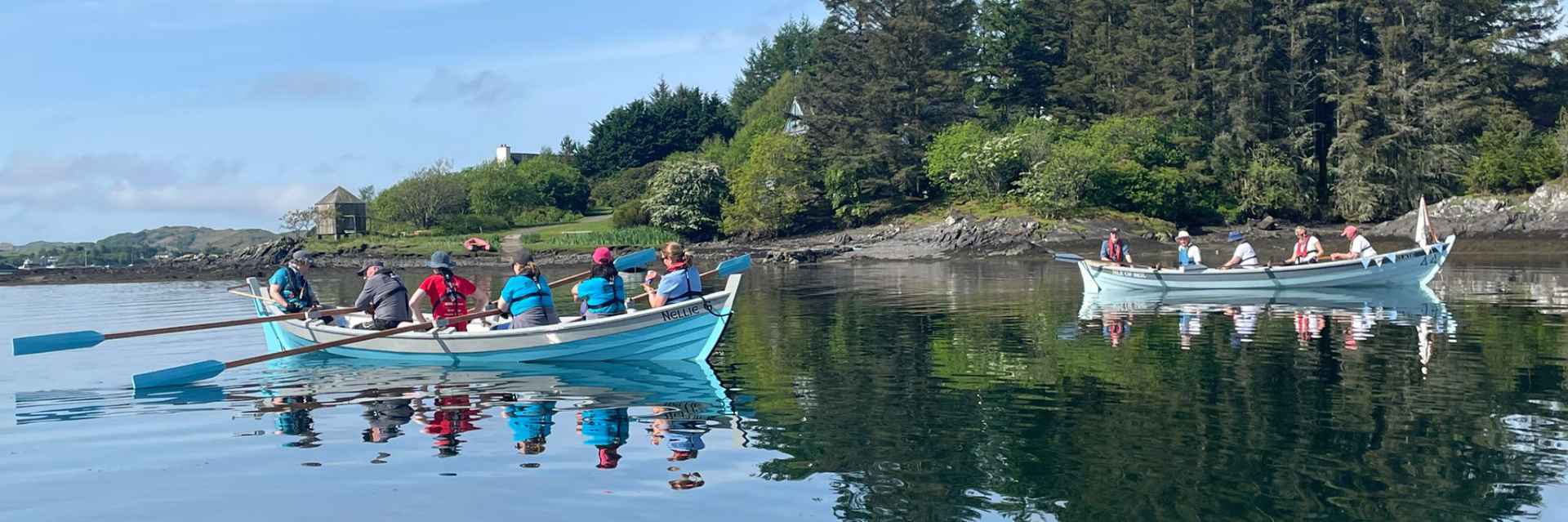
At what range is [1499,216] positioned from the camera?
54219mm

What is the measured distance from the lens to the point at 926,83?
232 feet

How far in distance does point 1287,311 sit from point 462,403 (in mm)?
17946

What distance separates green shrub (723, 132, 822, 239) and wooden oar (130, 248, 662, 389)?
4859 cm

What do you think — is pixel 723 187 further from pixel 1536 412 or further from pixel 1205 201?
pixel 1536 412

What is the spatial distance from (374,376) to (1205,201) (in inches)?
2114

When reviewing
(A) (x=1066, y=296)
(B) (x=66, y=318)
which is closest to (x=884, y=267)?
(A) (x=1066, y=296)

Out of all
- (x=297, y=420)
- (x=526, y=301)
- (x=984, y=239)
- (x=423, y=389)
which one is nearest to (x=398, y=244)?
(x=984, y=239)

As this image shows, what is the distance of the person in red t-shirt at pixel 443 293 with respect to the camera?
19.2 meters

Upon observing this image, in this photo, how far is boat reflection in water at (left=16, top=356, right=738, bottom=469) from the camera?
12.9 meters

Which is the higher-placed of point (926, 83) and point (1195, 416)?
point (926, 83)

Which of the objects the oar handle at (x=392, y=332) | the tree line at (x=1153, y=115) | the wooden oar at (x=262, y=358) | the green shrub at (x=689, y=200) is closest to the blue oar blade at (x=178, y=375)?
the wooden oar at (x=262, y=358)

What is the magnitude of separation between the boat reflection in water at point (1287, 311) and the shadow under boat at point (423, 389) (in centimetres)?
804

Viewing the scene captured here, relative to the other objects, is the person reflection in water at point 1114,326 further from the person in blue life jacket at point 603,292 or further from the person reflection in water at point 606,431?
the person reflection in water at point 606,431

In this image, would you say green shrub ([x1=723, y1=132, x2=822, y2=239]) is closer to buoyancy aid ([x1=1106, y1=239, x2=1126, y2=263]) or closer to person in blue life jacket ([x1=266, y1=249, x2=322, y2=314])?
buoyancy aid ([x1=1106, y1=239, x2=1126, y2=263])
